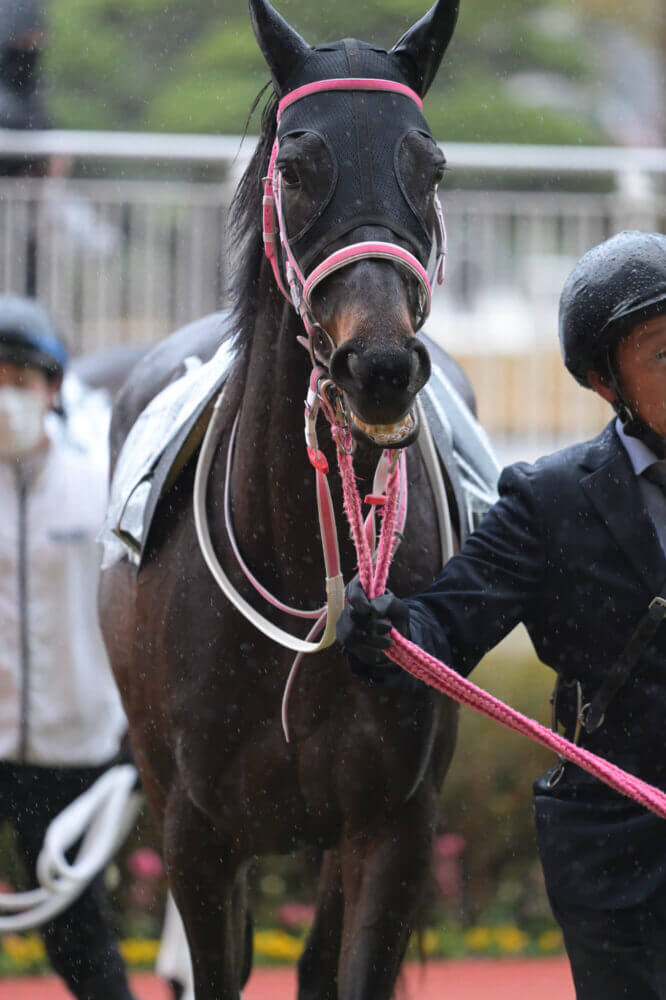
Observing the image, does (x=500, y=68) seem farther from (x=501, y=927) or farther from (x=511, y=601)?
(x=511, y=601)

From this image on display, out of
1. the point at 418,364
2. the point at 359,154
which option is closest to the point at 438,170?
the point at 359,154

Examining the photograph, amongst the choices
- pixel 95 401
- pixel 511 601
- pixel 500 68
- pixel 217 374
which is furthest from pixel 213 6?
pixel 511 601

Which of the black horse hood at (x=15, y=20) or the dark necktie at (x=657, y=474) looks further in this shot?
the black horse hood at (x=15, y=20)

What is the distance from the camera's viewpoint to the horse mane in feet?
9.71

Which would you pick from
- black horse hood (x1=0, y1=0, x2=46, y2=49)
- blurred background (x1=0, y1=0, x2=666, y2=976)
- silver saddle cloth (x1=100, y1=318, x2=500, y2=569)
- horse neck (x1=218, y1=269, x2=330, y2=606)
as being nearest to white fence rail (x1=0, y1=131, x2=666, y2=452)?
blurred background (x1=0, y1=0, x2=666, y2=976)

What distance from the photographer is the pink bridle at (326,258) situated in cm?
246

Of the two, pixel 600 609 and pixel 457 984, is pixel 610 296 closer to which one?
pixel 600 609

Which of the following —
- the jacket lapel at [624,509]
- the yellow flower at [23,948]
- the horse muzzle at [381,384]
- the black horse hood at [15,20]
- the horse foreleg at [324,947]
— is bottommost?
the yellow flower at [23,948]

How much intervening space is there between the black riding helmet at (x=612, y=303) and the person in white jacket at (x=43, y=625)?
7.66 ft

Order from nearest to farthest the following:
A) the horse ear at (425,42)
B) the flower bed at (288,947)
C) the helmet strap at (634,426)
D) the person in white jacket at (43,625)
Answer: the helmet strap at (634,426), the horse ear at (425,42), the person in white jacket at (43,625), the flower bed at (288,947)

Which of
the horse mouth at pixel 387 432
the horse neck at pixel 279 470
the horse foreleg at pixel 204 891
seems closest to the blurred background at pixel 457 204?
the horse neck at pixel 279 470

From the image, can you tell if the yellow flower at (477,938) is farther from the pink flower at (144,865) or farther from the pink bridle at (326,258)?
the pink bridle at (326,258)

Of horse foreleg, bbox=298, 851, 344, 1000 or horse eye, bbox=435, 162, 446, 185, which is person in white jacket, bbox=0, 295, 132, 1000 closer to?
horse foreleg, bbox=298, 851, 344, 1000

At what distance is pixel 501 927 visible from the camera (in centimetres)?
586
